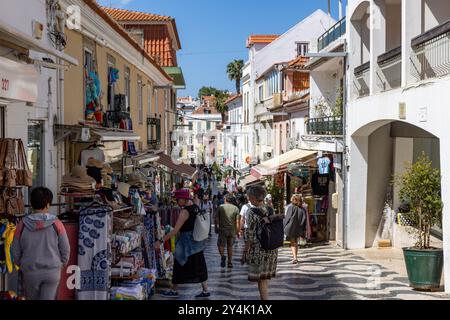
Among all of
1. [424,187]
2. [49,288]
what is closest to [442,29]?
[424,187]

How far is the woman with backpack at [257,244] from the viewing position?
27.8 feet

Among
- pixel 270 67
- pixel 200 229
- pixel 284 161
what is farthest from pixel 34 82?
pixel 270 67

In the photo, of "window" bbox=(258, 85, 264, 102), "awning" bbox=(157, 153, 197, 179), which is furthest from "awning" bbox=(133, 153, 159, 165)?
"window" bbox=(258, 85, 264, 102)

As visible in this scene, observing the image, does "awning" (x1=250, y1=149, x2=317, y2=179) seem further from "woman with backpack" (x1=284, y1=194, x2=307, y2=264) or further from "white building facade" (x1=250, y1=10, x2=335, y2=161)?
"white building facade" (x1=250, y1=10, x2=335, y2=161)

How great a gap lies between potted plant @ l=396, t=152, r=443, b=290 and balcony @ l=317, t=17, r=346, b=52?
8.61 meters

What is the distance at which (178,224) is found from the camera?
9734mm

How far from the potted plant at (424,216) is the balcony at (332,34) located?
8.61 metres

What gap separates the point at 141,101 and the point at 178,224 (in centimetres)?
1117

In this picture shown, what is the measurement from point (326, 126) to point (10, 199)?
1425cm

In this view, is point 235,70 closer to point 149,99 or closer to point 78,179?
point 149,99

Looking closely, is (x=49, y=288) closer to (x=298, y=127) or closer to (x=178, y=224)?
(x=178, y=224)

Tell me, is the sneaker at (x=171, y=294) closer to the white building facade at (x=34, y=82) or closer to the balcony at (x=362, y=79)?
the white building facade at (x=34, y=82)

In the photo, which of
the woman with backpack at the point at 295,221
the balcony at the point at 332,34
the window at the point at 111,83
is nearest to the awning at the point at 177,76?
the balcony at the point at 332,34

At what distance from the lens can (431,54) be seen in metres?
12.9
